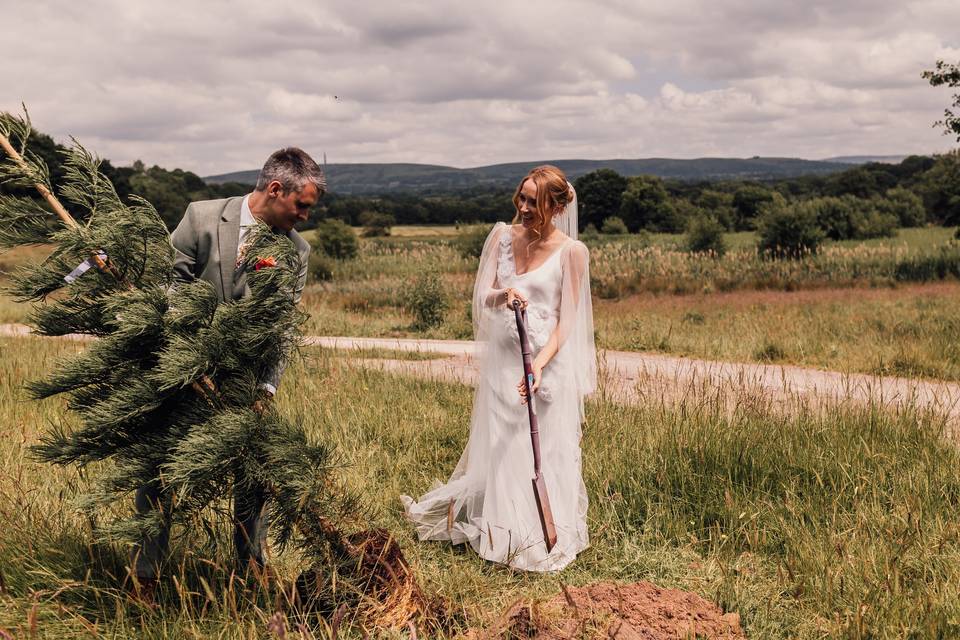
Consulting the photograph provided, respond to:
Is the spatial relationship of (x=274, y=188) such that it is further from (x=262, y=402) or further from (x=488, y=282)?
(x=488, y=282)

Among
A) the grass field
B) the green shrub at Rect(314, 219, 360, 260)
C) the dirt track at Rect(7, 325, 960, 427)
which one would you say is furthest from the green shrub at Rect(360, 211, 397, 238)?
the grass field

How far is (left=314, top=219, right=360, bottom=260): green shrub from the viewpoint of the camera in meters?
45.1

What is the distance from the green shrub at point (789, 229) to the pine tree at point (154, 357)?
32616 millimetres

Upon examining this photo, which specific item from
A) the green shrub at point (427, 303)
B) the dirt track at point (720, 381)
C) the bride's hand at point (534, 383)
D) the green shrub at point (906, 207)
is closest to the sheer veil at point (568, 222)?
the bride's hand at point (534, 383)

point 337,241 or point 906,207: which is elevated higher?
point 906,207

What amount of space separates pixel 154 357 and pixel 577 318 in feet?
9.05

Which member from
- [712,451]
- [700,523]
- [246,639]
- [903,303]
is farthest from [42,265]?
[903,303]

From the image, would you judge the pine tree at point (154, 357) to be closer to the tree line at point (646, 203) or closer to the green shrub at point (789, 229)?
the green shrub at point (789, 229)

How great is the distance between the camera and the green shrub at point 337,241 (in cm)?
4512

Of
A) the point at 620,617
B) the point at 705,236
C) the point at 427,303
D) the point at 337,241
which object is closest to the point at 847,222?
the point at 705,236

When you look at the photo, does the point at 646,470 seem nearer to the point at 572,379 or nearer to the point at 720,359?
the point at 572,379

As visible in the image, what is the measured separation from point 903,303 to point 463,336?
1078cm

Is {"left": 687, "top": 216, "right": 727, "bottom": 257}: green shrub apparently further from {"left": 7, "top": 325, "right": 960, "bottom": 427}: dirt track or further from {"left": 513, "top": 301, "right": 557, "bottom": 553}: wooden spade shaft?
{"left": 513, "top": 301, "right": 557, "bottom": 553}: wooden spade shaft

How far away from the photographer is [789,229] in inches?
1281
